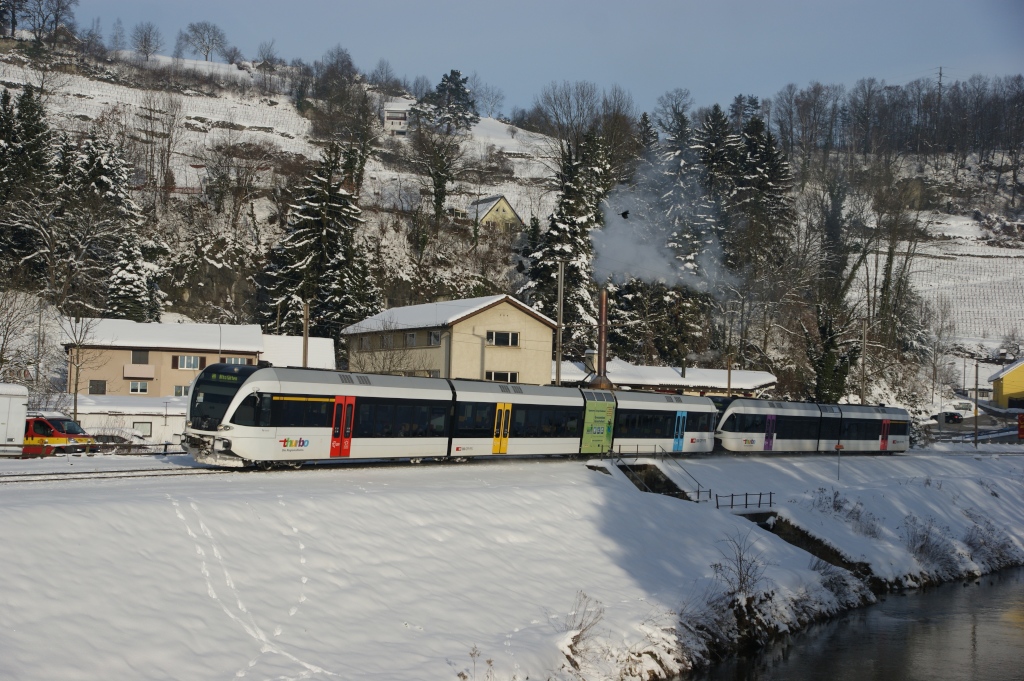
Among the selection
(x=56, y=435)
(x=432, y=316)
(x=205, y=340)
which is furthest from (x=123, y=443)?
(x=432, y=316)

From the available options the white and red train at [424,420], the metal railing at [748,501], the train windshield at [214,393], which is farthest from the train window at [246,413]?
the metal railing at [748,501]

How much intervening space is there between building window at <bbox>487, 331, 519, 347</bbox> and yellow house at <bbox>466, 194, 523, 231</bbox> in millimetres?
40065

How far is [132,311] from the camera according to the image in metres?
59.2

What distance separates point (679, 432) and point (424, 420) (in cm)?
1404

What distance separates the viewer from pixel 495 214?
94.8m

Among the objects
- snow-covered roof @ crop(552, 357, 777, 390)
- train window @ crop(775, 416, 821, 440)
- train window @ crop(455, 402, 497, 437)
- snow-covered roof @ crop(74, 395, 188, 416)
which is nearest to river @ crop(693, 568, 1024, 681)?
train window @ crop(455, 402, 497, 437)

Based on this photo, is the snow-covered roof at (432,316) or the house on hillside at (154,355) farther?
the snow-covered roof at (432,316)

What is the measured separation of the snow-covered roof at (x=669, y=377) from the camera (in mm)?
57644

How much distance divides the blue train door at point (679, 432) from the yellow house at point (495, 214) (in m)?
57.0

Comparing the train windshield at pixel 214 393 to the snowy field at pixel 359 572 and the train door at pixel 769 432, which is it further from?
the train door at pixel 769 432

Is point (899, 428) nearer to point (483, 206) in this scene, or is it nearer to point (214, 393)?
point (214, 393)

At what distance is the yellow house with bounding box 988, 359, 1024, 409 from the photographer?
8306cm

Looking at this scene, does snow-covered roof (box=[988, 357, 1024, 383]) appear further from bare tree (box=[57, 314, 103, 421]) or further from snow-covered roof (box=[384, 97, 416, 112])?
snow-covered roof (box=[384, 97, 416, 112])

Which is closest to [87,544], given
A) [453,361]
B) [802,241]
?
[453,361]
